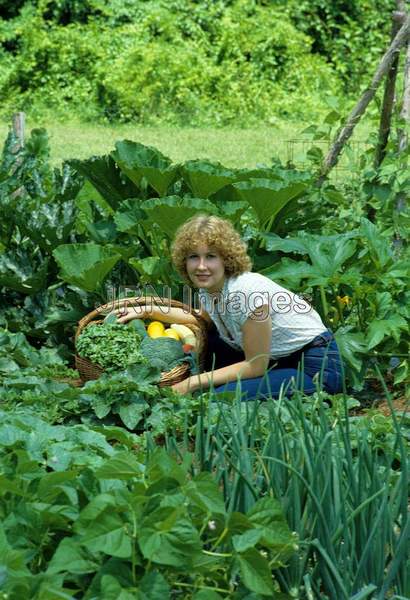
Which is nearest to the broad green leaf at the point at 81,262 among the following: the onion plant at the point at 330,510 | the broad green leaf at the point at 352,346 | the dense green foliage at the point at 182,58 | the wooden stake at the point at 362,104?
the broad green leaf at the point at 352,346

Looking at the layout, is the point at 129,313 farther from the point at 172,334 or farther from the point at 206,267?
the point at 206,267

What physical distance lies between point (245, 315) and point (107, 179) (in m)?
1.35

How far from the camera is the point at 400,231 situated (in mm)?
5543

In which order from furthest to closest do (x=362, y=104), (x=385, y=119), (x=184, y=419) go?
(x=362, y=104), (x=385, y=119), (x=184, y=419)

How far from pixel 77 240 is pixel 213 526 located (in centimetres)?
340

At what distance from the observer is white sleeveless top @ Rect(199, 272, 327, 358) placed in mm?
4570

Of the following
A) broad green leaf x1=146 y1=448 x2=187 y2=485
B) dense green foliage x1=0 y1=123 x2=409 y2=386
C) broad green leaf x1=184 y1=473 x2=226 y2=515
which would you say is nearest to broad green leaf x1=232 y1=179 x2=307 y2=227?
dense green foliage x1=0 y1=123 x2=409 y2=386

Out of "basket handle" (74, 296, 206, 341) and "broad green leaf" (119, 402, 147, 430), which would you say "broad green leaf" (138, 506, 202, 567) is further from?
"basket handle" (74, 296, 206, 341)

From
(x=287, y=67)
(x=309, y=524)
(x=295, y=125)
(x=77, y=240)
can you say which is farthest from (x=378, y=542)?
(x=287, y=67)

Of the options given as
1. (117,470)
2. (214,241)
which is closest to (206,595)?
Answer: (117,470)

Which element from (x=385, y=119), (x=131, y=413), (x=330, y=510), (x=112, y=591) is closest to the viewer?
(x=112, y=591)

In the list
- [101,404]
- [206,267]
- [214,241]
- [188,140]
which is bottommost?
[188,140]

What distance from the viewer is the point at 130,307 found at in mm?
5020

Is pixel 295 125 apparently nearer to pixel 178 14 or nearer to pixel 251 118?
pixel 251 118
